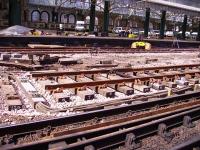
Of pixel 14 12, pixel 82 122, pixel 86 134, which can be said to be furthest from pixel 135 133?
pixel 14 12

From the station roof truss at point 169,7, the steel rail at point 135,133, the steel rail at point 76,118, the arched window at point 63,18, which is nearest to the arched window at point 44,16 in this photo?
the arched window at point 63,18

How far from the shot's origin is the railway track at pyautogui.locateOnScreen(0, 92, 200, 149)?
6.43 meters

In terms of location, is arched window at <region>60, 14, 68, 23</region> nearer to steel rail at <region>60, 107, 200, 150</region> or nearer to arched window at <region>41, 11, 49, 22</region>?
arched window at <region>41, 11, 49, 22</region>

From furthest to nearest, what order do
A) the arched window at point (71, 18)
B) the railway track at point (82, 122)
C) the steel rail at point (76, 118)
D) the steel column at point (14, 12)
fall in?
the arched window at point (71, 18), the steel column at point (14, 12), the steel rail at point (76, 118), the railway track at point (82, 122)

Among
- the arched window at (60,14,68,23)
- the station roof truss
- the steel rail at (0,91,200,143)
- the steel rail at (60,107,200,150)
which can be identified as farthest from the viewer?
the arched window at (60,14,68,23)

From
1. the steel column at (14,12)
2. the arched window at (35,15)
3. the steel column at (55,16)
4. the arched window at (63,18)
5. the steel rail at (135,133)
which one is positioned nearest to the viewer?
the steel rail at (135,133)

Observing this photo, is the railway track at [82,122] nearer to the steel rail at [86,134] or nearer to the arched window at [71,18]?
the steel rail at [86,134]

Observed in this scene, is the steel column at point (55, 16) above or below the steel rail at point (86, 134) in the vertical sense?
above

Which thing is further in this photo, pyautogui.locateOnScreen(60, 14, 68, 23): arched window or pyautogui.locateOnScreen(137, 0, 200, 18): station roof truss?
pyautogui.locateOnScreen(60, 14, 68, 23): arched window

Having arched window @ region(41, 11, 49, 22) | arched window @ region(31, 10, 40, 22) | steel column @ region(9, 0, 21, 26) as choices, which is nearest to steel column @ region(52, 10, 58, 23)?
arched window @ region(41, 11, 49, 22)

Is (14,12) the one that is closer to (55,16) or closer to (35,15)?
(35,15)

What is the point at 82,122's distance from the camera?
761 centimetres

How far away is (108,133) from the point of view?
22.5ft

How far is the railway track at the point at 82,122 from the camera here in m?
6.43
